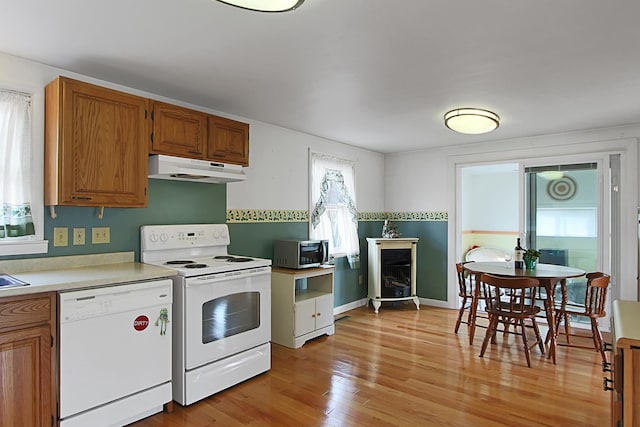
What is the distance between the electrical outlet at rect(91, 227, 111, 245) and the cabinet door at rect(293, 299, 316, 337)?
1751mm

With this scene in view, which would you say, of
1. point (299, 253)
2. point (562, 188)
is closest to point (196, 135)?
point (299, 253)

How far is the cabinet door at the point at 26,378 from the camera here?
1920 millimetres

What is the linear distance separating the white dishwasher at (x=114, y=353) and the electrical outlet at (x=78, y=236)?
0.69m

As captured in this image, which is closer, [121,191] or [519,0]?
[519,0]

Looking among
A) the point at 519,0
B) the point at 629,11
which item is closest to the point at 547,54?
the point at 629,11

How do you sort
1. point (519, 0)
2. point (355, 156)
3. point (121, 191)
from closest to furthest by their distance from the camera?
1. point (519, 0)
2. point (121, 191)
3. point (355, 156)

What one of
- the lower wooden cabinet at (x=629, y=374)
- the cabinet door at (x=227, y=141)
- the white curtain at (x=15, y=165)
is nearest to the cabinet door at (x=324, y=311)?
the cabinet door at (x=227, y=141)

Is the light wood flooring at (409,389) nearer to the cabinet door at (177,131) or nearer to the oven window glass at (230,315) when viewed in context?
the oven window glass at (230,315)

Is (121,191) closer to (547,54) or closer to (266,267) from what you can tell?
(266,267)

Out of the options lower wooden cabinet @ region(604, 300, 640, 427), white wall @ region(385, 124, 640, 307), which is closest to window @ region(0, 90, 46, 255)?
lower wooden cabinet @ region(604, 300, 640, 427)

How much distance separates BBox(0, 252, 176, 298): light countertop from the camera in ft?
6.70

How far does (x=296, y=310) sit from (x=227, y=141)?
169 centimetres

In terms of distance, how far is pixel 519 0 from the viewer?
178cm

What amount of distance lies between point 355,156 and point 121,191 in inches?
133
